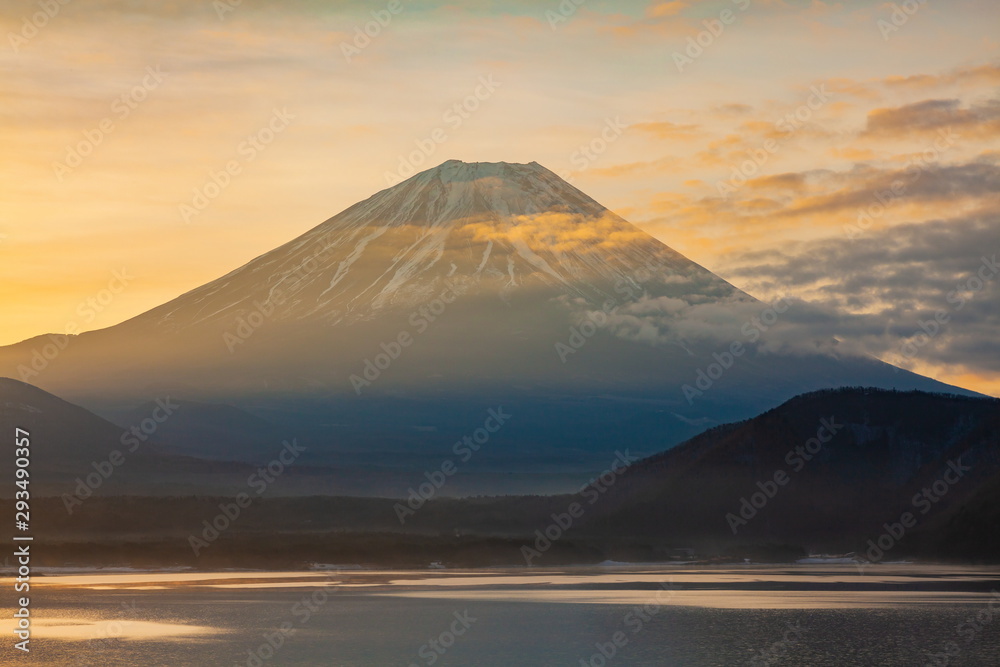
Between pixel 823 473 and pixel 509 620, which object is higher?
pixel 509 620

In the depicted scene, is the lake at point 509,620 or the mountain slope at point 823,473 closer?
the lake at point 509,620

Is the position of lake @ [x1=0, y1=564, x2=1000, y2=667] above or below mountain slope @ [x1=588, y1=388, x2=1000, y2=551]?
above

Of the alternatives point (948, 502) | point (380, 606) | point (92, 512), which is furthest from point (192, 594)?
point (948, 502)

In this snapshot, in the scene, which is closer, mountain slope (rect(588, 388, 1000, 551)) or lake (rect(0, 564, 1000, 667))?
lake (rect(0, 564, 1000, 667))

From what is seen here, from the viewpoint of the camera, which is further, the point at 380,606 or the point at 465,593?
the point at 465,593

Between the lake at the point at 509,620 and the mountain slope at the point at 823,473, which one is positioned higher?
the lake at the point at 509,620

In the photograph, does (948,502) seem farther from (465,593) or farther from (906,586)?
(465,593)

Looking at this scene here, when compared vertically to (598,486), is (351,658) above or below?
above

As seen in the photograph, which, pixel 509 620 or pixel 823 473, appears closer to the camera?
pixel 509 620
